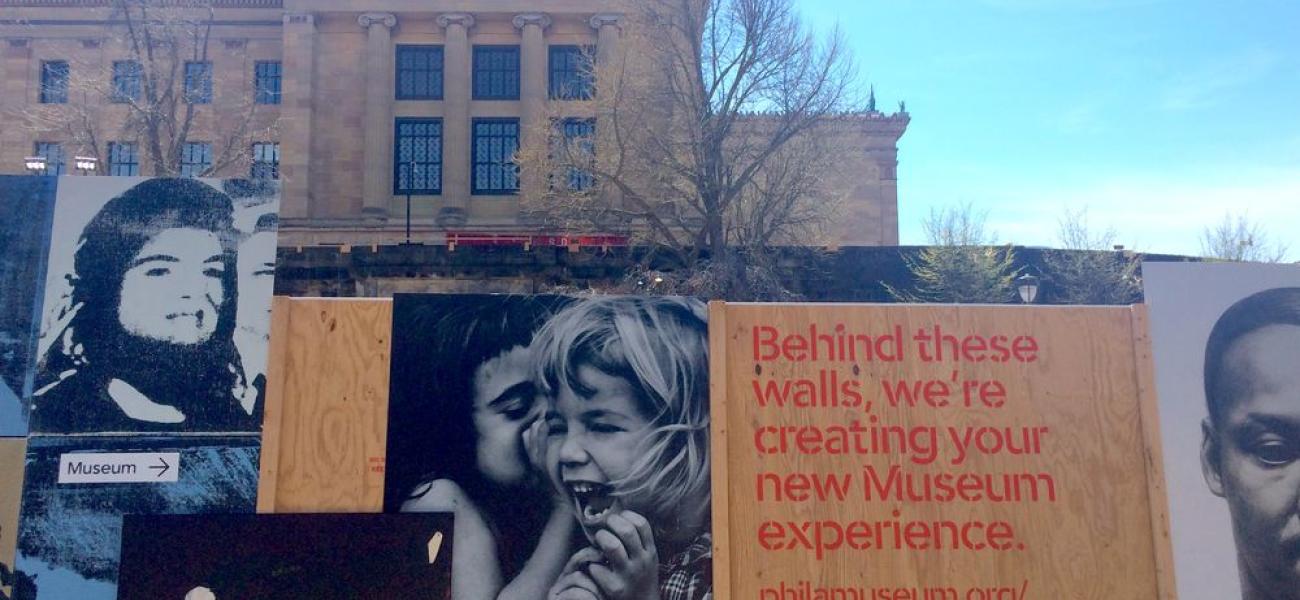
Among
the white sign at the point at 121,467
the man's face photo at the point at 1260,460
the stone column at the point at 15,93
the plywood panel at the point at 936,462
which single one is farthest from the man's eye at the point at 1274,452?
the stone column at the point at 15,93

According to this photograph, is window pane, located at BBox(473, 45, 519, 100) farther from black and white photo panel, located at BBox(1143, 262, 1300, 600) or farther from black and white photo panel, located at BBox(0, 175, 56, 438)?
black and white photo panel, located at BBox(1143, 262, 1300, 600)

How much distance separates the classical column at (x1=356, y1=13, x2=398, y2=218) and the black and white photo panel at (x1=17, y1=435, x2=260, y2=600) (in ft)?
146

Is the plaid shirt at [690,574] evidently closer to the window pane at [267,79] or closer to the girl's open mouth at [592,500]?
the girl's open mouth at [592,500]

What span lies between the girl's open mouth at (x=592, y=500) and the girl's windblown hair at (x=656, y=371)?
0.08 m

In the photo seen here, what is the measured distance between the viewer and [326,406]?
5.75m

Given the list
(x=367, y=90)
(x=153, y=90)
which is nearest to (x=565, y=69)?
(x=367, y=90)

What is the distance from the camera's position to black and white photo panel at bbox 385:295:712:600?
569 centimetres

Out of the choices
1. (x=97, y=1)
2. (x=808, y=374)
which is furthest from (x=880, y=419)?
(x=97, y=1)

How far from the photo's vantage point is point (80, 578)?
18.3 feet

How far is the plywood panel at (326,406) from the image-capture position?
5.67m

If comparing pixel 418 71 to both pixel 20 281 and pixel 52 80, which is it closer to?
pixel 52 80

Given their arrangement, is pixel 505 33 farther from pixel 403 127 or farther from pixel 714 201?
pixel 714 201

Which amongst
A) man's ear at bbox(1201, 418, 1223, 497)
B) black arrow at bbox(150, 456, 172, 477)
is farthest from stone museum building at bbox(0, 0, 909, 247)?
man's ear at bbox(1201, 418, 1223, 497)

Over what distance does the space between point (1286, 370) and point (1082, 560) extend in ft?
6.05
